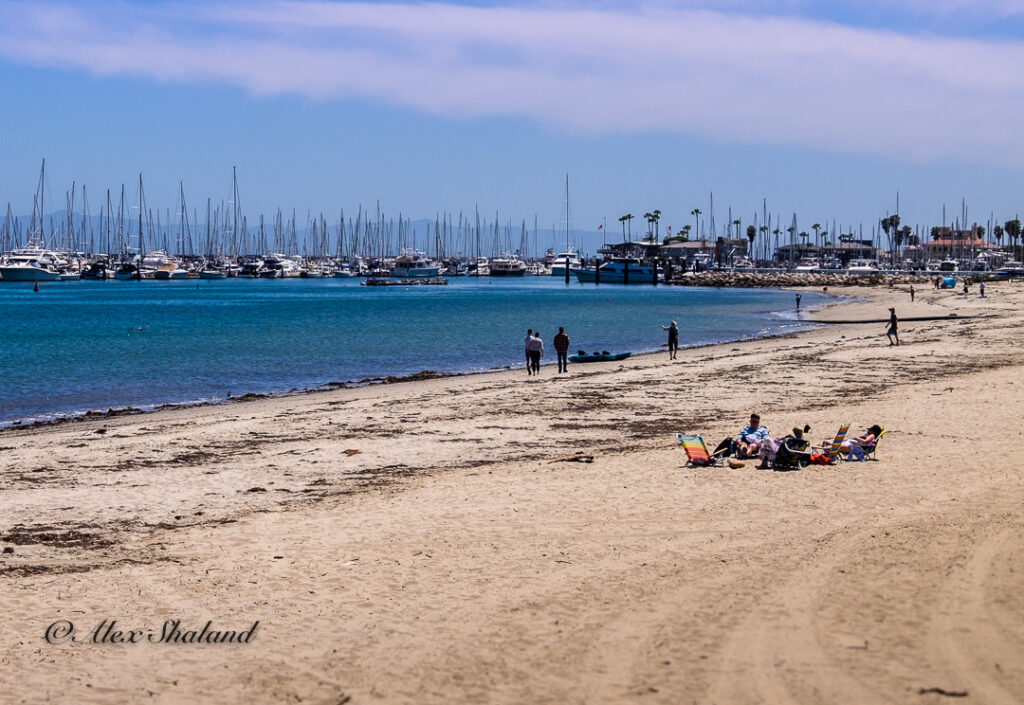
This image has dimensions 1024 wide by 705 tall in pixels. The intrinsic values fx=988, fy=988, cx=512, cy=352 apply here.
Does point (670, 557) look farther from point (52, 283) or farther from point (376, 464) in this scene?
point (52, 283)

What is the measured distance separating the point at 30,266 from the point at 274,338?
4452 inches

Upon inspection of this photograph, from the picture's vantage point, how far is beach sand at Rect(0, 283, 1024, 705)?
21.9 ft

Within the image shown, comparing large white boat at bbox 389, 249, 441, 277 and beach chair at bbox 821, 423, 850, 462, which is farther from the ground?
large white boat at bbox 389, 249, 441, 277

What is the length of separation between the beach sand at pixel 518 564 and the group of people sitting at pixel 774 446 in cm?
26

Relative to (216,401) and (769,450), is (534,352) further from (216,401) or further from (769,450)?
(769,450)

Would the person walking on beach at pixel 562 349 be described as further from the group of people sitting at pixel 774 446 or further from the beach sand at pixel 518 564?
the group of people sitting at pixel 774 446

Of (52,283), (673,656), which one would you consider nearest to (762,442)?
(673,656)

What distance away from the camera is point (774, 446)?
43.3 feet

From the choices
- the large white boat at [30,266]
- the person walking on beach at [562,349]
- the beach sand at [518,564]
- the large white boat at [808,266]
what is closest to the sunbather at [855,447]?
the beach sand at [518,564]

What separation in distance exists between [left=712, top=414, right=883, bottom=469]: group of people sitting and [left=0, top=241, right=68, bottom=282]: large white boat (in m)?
153

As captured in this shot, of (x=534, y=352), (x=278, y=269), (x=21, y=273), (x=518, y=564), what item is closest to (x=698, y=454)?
(x=518, y=564)

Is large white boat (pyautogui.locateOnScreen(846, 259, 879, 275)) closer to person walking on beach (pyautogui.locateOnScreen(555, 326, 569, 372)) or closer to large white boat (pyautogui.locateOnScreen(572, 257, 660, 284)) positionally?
large white boat (pyautogui.locateOnScreen(572, 257, 660, 284))

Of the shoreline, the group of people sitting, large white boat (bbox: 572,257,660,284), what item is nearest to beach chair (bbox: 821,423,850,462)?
the group of people sitting

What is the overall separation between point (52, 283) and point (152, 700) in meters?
157
